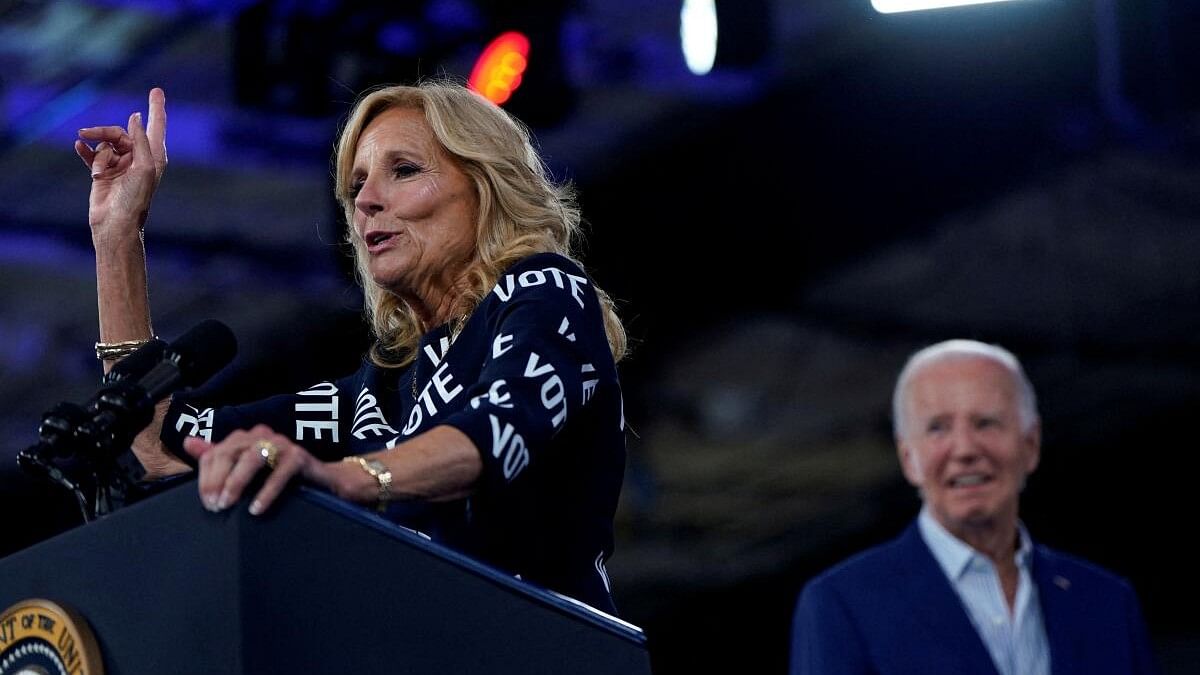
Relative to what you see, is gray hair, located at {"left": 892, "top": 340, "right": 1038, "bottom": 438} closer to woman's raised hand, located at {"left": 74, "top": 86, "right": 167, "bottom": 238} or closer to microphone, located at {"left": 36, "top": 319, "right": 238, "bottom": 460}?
woman's raised hand, located at {"left": 74, "top": 86, "right": 167, "bottom": 238}

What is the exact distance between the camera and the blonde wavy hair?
6.47 ft

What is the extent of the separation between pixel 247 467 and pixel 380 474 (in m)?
0.21

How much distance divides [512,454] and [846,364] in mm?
6760

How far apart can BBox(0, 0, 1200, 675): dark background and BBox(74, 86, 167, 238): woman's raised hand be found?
1758mm

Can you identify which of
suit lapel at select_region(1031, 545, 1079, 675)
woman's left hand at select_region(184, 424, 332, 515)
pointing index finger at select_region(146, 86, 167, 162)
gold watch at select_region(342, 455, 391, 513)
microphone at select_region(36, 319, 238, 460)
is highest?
pointing index finger at select_region(146, 86, 167, 162)

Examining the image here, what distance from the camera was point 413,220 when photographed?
1.98 metres

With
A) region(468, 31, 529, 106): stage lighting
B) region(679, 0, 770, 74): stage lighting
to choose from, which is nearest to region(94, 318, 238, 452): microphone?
region(468, 31, 529, 106): stage lighting

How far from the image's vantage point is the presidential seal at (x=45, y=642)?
4.38 feet

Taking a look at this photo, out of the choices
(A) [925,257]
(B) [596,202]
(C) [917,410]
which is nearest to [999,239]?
(A) [925,257]

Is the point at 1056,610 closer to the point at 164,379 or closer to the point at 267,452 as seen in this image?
the point at 164,379

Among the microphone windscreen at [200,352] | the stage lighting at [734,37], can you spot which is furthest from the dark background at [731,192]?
the microphone windscreen at [200,352]

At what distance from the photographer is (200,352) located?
1616 mm

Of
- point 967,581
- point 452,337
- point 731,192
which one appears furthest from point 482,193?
point 731,192

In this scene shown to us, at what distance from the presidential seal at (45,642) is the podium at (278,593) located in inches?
0.4
